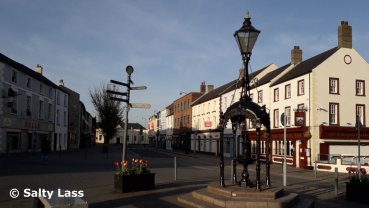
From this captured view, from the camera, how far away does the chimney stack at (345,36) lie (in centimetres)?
3341

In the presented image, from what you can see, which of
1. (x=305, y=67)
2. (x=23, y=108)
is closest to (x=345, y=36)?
Answer: (x=305, y=67)

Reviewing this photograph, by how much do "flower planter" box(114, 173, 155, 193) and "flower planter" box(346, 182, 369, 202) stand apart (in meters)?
6.64

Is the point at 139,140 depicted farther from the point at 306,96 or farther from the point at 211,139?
the point at 306,96

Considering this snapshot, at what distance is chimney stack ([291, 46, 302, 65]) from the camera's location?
39.8m

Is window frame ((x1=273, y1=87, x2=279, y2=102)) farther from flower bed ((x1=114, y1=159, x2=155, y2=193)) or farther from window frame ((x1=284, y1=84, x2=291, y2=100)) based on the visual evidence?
flower bed ((x1=114, y1=159, x2=155, y2=193))

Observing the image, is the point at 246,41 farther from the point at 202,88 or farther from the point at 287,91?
the point at 202,88

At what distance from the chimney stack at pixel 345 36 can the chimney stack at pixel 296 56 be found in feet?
20.8

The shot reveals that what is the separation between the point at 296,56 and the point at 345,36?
263 inches

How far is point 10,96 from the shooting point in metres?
36.4

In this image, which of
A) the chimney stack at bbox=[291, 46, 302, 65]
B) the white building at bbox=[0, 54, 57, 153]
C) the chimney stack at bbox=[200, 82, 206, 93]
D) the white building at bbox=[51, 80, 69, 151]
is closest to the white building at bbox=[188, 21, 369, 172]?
the chimney stack at bbox=[291, 46, 302, 65]

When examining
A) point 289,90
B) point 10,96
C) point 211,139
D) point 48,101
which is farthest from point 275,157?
point 48,101

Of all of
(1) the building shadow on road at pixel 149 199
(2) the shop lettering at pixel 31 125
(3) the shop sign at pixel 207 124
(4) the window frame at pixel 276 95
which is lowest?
(1) the building shadow on road at pixel 149 199

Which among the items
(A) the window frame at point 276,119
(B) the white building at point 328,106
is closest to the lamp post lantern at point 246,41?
(B) the white building at point 328,106

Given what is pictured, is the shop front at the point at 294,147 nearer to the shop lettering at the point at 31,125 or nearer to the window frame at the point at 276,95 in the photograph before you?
the window frame at the point at 276,95
